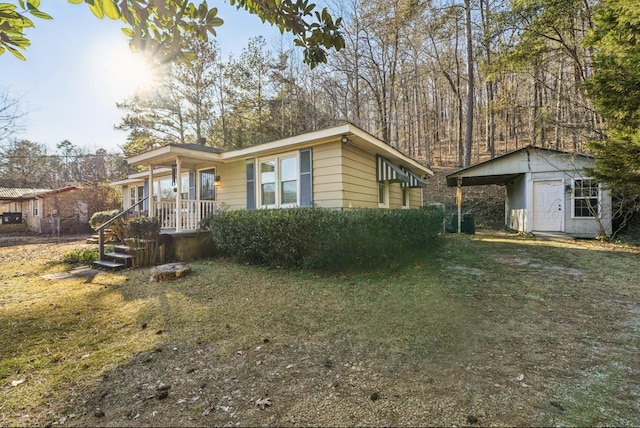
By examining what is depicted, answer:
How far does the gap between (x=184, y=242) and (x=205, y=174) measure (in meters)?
3.30

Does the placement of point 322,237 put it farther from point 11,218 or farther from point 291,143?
point 11,218

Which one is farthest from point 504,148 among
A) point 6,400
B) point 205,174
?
point 6,400

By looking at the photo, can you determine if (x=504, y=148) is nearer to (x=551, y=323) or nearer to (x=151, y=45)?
(x=551, y=323)

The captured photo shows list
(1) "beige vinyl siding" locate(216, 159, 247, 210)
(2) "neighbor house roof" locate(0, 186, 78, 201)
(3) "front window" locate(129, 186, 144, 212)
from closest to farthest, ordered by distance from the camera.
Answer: (1) "beige vinyl siding" locate(216, 159, 247, 210)
(3) "front window" locate(129, 186, 144, 212)
(2) "neighbor house roof" locate(0, 186, 78, 201)

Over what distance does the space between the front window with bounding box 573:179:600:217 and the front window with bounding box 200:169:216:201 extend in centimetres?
1257

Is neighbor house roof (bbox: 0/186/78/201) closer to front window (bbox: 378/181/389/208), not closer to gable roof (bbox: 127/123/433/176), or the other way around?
gable roof (bbox: 127/123/433/176)

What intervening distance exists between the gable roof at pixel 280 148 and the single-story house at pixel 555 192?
4991 millimetres

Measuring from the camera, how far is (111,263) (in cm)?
716

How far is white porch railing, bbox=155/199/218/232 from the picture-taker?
8.37 meters

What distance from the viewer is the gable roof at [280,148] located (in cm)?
671

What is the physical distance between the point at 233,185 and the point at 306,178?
2950mm

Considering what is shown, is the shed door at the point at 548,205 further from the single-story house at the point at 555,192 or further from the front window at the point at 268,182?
the front window at the point at 268,182

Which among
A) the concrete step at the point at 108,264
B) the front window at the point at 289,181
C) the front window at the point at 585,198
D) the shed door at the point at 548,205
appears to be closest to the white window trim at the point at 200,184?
the front window at the point at 289,181

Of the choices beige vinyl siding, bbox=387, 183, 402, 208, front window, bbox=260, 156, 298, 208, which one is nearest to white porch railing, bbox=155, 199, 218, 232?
front window, bbox=260, 156, 298, 208
